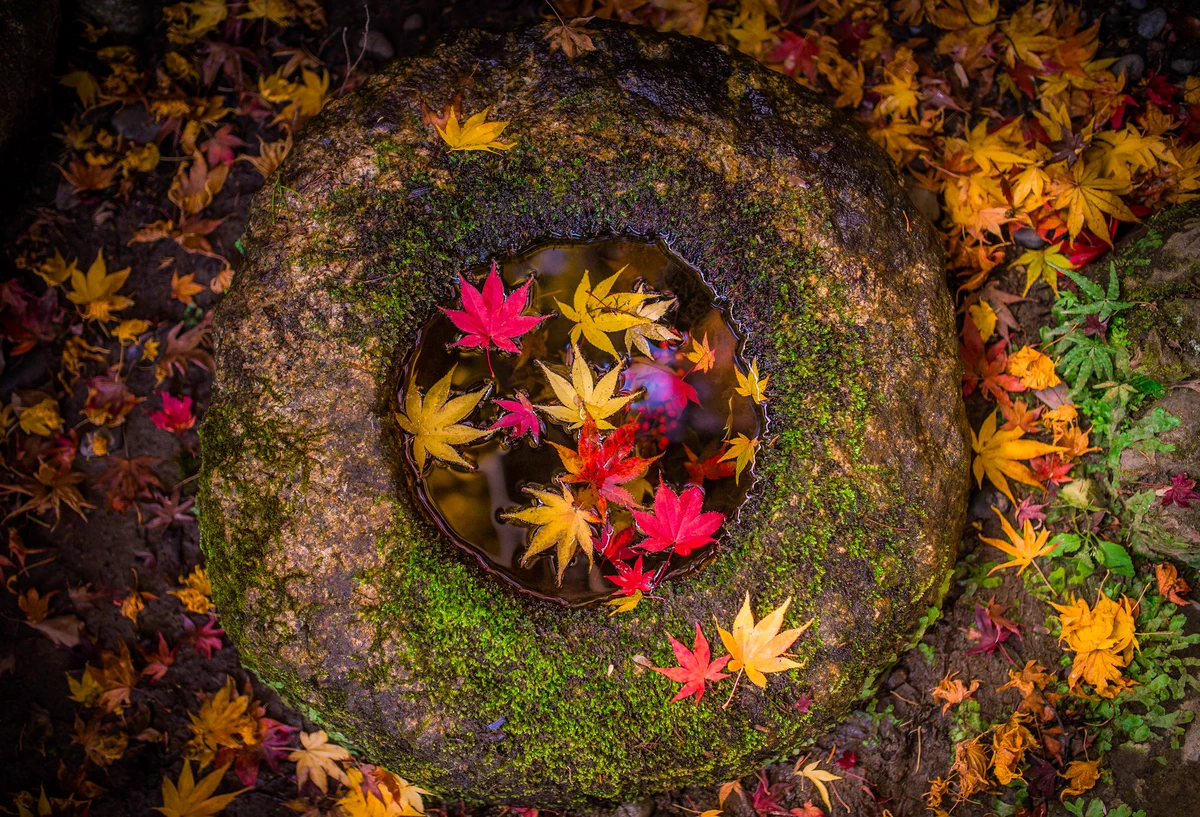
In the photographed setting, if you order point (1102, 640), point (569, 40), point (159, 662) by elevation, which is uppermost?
point (569, 40)

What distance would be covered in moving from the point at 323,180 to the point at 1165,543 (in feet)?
9.11

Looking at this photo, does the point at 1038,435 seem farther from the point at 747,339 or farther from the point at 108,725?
the point at 108,725

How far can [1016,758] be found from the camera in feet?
7.93

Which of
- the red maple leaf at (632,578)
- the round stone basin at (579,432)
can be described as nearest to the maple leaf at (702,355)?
the round stone basin at (579,432)

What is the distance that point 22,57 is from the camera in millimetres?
2570

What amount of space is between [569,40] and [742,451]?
51.9 inches

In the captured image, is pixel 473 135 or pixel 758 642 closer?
pixel 758 642

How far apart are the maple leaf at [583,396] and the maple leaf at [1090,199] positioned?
1.65 metres

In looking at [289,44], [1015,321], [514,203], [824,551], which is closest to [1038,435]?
[1015,321]

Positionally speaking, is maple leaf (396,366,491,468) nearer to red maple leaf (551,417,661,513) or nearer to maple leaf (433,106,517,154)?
red maple leaf (551,417,661,513)

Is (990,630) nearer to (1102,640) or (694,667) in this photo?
(1102,640)

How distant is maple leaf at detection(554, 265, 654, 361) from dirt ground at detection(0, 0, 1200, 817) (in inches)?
50.5

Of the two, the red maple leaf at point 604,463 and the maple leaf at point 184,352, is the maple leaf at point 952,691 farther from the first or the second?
the maple leaf at point 184,352

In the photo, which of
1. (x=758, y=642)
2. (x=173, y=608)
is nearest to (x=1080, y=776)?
(x=758, y=642)
